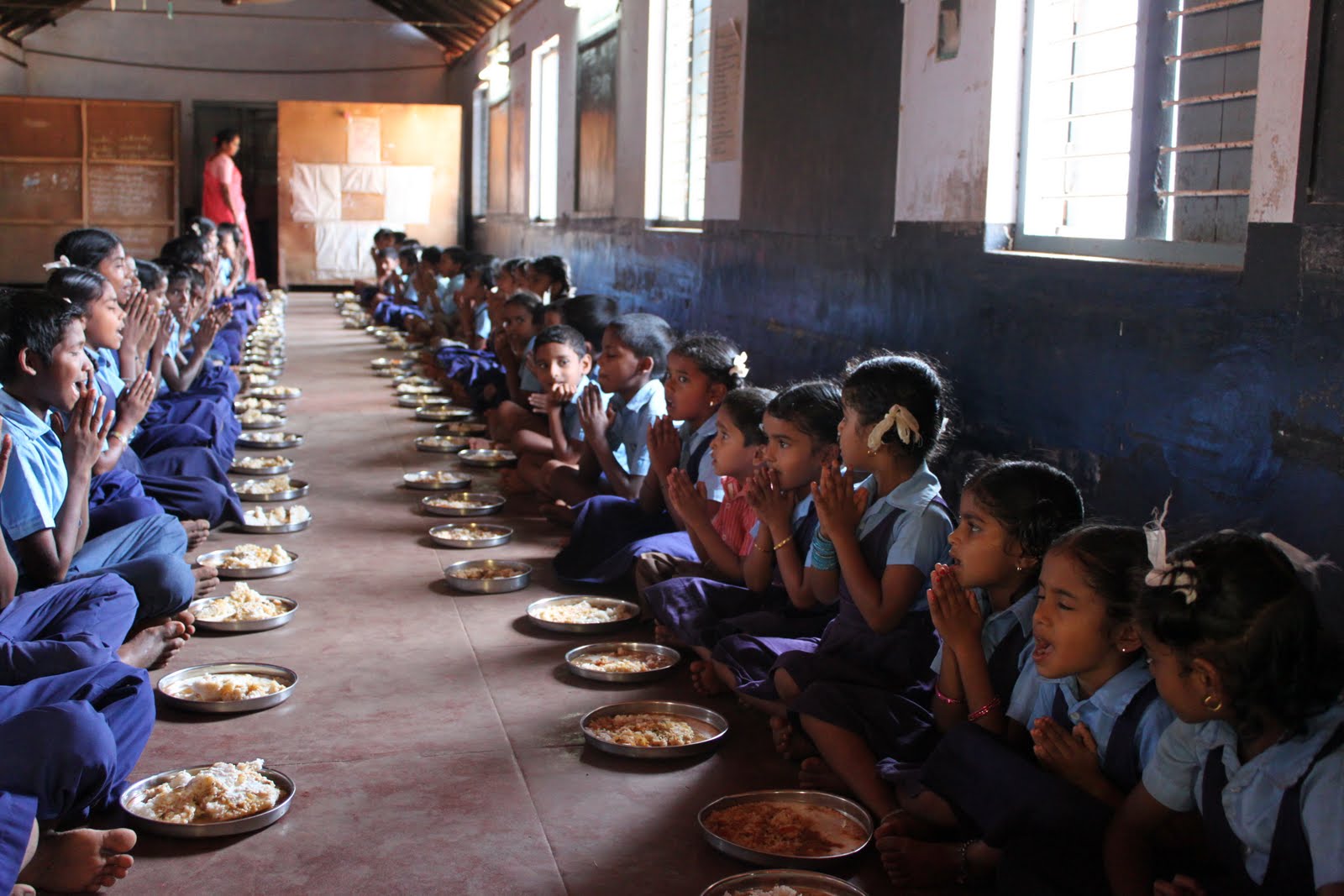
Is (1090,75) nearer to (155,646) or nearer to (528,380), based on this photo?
(155,646)

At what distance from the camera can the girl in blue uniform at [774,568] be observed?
3.32m

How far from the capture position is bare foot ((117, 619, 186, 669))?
3.35 meters

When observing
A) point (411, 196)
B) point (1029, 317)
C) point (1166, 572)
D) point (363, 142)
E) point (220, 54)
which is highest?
point (220, 54)

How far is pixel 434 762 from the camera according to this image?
3.00 meters

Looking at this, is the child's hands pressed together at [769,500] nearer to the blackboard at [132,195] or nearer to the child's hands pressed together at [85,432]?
the child's hands pressed together at [85,432]

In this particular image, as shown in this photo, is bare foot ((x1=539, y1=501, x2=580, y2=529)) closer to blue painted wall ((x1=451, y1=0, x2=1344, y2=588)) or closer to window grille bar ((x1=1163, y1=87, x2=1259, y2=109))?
blue painted wall ((x1=451, y1=0, x2=1344, y2=588))

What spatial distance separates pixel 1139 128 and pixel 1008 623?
4.93 ft

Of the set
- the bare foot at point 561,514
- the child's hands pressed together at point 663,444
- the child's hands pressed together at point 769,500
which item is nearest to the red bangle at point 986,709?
the child's hands pressed together at point 769,500

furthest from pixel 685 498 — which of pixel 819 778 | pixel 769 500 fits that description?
pixel 819 778

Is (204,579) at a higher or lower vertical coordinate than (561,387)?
lower

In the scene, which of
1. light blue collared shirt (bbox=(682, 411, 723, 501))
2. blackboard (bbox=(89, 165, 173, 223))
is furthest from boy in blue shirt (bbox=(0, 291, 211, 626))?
blackboard (bbox=(89, 165, 173, 223))

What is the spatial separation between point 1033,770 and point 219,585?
10.0ft

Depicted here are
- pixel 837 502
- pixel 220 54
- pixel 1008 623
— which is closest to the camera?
pixel 1008 623

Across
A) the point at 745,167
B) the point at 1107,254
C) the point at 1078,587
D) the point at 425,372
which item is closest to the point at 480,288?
the point at 425,372
